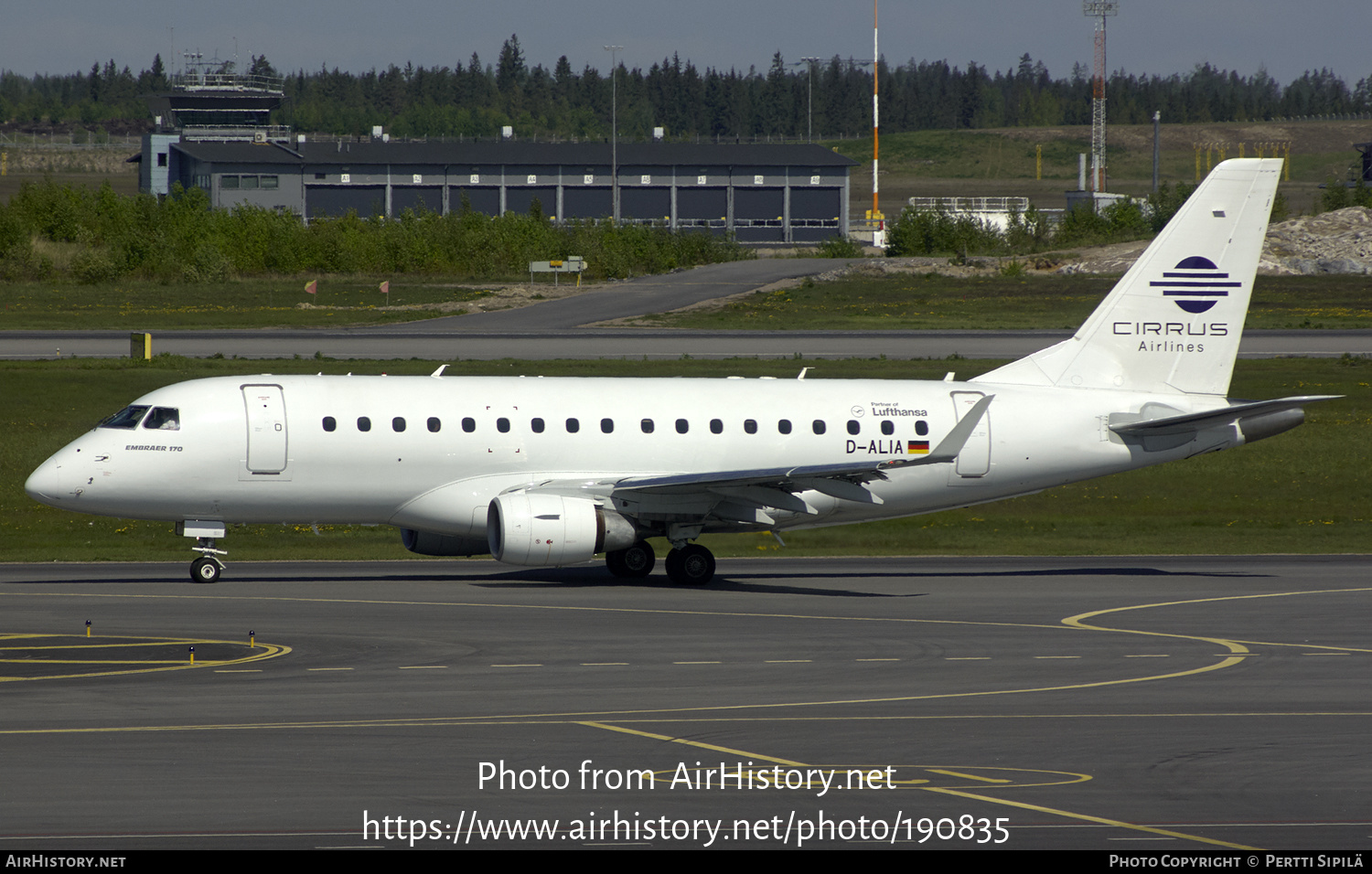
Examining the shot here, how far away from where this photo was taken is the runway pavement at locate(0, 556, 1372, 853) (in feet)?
48.9

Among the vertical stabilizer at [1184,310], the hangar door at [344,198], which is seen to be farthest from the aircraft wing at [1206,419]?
the hangar door at [344,198]

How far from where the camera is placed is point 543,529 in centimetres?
3092

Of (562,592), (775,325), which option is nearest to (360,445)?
(562,592)

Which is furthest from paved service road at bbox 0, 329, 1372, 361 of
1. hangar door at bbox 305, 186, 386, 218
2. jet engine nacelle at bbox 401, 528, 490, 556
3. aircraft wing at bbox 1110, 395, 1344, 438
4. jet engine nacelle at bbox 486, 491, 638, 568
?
hangar door at bbox 305, 186, 386, 218

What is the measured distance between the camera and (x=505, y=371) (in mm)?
63531

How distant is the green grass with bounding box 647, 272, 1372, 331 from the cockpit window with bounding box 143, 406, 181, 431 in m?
Answer: 62.2

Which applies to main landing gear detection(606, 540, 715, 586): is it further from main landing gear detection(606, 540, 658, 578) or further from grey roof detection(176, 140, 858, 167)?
grey roof detection(176, 140, 858, 167)

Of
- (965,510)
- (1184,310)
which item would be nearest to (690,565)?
(1184,310)

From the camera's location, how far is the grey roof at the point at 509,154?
178 metres

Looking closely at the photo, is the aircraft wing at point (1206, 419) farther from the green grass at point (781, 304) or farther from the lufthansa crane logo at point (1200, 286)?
the green grass at point (781, 304)

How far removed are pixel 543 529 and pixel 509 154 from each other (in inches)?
6210

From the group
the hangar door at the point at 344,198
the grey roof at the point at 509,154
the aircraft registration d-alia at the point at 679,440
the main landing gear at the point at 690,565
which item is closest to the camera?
the aircraft registration d-alia at the point at 679,440

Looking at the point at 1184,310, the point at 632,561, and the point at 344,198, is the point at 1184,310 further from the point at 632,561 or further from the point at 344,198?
the point at 344,198

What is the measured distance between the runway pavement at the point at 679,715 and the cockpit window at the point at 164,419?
10.9ft
